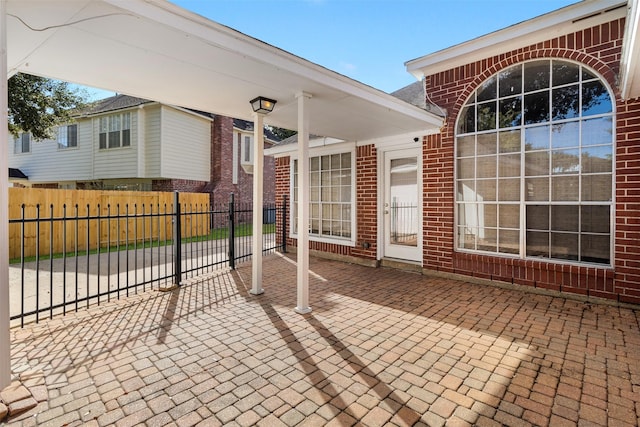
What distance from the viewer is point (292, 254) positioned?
840cm

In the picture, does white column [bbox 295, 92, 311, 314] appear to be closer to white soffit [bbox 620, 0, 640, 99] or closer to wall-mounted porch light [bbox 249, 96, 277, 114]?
wall-mounted porch light [bbox 249, 96, 277, 114]

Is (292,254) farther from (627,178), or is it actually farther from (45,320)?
(627,178)

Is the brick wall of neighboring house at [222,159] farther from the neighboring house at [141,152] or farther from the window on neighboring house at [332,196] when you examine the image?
the window on neighboring house at [332,196]

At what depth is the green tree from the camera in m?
9.95

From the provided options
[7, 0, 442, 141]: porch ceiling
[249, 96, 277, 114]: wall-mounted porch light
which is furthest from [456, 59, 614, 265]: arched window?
[249, 96, 277, 114]: wall-mounted porch light

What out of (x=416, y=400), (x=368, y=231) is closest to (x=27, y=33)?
(x=416, y=400)

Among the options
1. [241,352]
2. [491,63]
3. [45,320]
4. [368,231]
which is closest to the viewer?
[241,352]

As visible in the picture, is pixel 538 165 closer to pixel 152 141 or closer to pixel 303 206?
pixel 303 206

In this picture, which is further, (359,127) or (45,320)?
(359,127)

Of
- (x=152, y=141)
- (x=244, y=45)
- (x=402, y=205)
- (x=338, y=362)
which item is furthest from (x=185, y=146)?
(x=338, y=362)

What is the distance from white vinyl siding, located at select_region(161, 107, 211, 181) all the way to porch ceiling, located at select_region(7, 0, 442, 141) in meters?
10.3

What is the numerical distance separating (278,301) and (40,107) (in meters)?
11.6

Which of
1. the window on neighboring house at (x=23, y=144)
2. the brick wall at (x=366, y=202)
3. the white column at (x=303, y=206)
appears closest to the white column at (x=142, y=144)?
the window on neighboring house at (x=23, y=144)

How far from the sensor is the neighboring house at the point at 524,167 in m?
4.28
